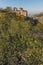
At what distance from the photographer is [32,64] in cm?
1336

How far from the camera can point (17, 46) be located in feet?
44.4

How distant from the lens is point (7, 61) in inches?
516

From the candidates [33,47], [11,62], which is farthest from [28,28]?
[11,62]

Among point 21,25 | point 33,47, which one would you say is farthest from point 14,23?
point 33,47

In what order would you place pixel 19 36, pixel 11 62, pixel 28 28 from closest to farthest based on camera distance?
pixel 11 62
pixel 19 36
pixel 28 28

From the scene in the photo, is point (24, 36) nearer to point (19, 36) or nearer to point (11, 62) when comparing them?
point (19, 36)

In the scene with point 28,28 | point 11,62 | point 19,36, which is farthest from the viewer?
point 28,28

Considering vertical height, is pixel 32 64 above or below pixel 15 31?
below

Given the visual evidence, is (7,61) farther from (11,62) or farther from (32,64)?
(32,64)

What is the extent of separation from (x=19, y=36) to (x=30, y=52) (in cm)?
108

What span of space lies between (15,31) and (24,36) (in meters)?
0.48

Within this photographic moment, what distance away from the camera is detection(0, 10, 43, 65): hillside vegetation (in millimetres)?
13133

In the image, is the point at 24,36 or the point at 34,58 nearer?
the point at 34,58

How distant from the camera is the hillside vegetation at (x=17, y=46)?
43.1 feet
